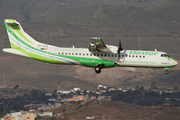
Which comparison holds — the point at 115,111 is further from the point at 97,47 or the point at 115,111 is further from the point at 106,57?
the point at 97,47

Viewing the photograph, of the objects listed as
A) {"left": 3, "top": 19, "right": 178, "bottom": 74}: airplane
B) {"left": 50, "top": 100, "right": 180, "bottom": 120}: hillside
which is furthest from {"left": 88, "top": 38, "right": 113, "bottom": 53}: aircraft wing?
{"left": 50, "top": 100, "right": 180, "bottom": 120}: hillside

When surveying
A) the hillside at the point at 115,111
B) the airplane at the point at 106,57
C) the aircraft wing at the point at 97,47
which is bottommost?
the hillside at the point at 115,111

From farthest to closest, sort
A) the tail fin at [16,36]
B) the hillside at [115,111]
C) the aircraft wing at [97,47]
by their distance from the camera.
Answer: the hillside at [115,111], the tail fin at [16,36], the aircraft wing at [97,47]

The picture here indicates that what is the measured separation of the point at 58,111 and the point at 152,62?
129m

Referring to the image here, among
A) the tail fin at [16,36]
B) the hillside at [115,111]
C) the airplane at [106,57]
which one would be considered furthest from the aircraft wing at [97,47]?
the hillside at [115,111]

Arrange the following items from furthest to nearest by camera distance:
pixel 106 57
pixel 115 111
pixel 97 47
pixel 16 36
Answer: pixel 115 111, pixel 16 36, pixel 106 57, pixel 97 47

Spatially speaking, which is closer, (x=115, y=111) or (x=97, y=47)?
(x=97, y=47)

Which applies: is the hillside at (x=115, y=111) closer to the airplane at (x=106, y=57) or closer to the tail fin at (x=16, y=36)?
the airplane at (x=106, y=57)

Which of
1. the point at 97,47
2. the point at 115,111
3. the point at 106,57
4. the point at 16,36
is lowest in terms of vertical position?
the point at 115,111

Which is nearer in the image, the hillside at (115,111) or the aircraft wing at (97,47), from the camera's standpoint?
the aircraft wing at (97,47)

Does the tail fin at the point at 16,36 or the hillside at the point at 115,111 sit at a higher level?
the tail fin at the point at 16,36

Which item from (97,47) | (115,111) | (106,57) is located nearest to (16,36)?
(97,47)

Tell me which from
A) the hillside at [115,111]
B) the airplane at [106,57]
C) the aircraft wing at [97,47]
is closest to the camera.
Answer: the aircraft wing at [97,47]

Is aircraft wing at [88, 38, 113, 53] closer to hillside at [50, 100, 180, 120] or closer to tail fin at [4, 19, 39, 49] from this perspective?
tail fin at [4, 19, 39, 49]
